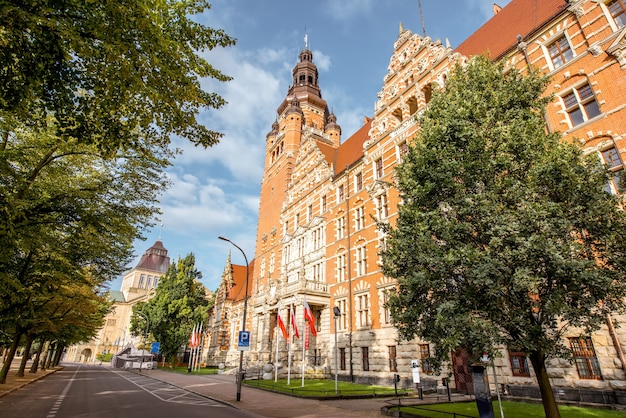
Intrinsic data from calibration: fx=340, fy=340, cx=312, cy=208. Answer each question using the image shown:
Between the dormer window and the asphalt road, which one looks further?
the dormer window

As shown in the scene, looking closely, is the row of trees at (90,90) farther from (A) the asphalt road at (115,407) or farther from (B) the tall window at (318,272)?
(B) the tall window at (318,272)

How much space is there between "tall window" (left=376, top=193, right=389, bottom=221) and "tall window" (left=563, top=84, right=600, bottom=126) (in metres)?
12.0

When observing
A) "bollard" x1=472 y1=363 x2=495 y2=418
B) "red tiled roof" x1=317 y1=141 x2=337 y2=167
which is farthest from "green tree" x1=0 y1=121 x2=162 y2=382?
"red tiled roof" x1=317 y1=141 x2=337 y2=167

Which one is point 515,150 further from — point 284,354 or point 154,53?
point 284,354

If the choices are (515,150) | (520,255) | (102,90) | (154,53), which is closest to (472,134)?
(515,150)

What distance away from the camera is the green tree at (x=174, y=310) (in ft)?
143

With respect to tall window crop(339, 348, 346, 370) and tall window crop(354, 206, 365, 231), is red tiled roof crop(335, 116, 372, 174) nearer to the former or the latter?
tall window crop(354, 206, 365, 231)

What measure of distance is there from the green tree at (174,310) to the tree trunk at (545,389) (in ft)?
135

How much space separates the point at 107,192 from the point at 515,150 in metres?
14.4

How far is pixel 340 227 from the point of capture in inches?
1152

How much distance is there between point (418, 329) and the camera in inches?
432

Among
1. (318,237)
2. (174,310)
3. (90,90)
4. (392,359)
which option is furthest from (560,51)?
(174,310)

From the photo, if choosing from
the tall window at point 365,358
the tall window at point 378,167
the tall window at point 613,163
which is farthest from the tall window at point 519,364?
the tall window at point 378,167

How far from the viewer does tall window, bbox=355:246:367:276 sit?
83.5 feet
